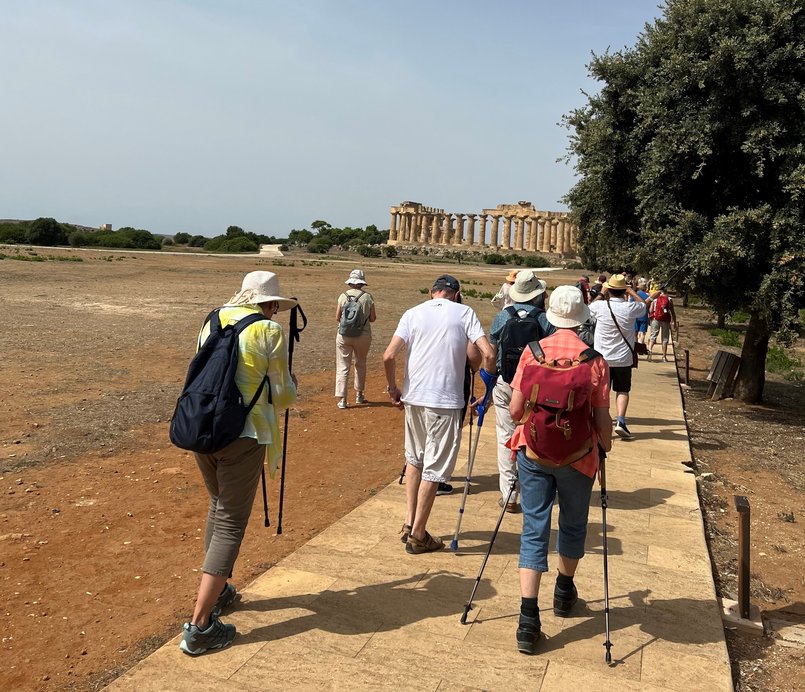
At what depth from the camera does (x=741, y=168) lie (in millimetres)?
12523

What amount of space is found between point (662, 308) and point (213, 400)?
1547cm

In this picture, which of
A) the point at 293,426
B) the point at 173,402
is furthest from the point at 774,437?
the point at 173,402

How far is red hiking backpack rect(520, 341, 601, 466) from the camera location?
420 centimetres

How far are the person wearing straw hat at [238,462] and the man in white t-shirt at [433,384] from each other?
144cm

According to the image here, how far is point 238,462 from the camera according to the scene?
4176mm

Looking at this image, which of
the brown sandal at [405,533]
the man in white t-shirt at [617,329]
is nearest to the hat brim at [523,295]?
the brown sandal at [405,533]

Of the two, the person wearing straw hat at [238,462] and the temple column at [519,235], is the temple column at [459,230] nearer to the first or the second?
the temple column at [519,235]

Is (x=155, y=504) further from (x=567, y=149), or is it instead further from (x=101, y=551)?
(x=567, y=149)

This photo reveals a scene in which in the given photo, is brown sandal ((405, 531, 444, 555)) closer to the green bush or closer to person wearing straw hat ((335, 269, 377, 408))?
person wearing straw hat ((335, 269, 377, 408))

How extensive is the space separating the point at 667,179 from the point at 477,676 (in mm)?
10665

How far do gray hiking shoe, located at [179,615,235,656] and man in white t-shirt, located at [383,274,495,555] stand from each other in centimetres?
180

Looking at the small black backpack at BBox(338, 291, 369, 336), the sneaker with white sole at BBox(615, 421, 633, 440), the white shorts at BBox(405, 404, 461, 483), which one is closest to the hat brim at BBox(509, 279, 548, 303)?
the white shorts at BBox(405, 404, 461, 483)

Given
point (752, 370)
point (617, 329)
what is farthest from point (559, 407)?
point (752, 370)

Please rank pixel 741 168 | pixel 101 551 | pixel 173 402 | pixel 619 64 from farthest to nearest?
pixel 619 64, pixel 741 168, pixel 173 402, pixel 101 551
